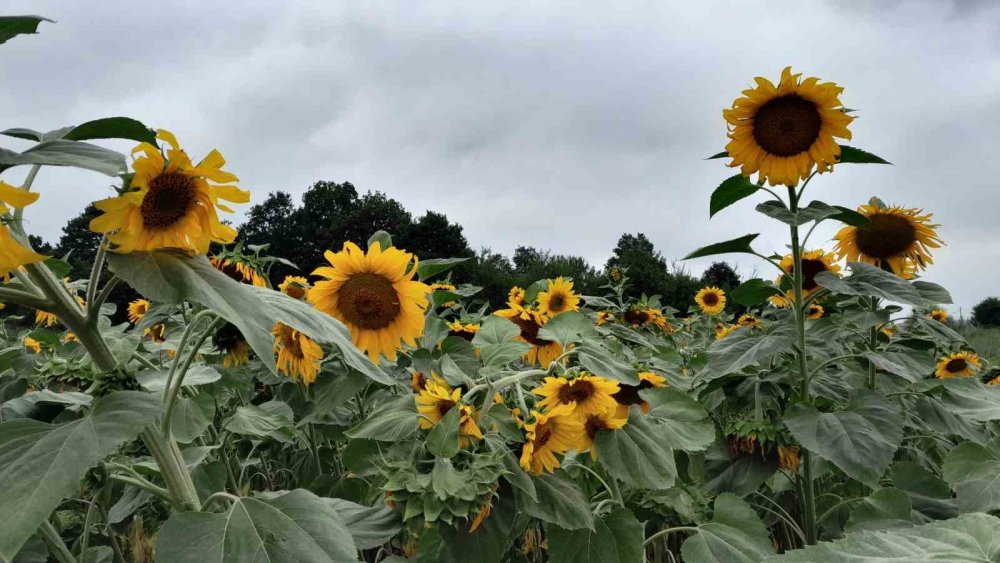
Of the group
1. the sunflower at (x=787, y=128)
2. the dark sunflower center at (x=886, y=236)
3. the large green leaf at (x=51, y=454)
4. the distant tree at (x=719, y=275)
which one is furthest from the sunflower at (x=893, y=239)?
Answer: the distant tree at (x=719, y=275)

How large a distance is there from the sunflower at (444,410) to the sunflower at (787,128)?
1437 millimetres

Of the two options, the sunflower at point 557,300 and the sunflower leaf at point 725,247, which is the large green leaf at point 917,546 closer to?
the sunflower leaf at point 725,247

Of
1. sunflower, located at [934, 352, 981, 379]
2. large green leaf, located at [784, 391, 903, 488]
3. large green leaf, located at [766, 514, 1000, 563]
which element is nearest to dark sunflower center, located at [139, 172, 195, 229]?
large green leaf, located at [766, 514, 1000, 563]

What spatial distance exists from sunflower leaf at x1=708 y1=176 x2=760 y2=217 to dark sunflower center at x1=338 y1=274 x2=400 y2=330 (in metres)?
1.05

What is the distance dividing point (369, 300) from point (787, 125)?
155 centimetres

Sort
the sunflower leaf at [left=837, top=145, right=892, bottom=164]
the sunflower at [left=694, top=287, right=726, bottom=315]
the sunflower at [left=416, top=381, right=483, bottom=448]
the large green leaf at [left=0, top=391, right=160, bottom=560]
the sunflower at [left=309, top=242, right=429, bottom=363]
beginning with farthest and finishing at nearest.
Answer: the sunflower at [left=694, top=287, right=726, bottom=315] → the sunflower leaf at [left=837, top=145, right=892, bottom=164] → the sunflower at [left=309, top=242, right=429, bottom=363] → the sunflower at [left=416, top=381, right=483, bottom=448] → the large green leaf at [left=0, top=391, right=160, bottom=560]

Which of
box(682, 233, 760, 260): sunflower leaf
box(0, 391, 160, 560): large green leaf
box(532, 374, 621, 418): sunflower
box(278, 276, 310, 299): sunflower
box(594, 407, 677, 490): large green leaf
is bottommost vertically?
box(0, 391, 160, 560): large green leaf

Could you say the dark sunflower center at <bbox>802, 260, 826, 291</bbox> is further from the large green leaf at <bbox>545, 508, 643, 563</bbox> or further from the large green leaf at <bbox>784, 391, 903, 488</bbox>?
the large green leaf at <bbox>545, 508, 643, 563</bbox>

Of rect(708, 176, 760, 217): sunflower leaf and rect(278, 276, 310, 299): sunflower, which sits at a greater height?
rect(708, 176, 760, 217): sunflower leaf

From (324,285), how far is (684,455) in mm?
1245

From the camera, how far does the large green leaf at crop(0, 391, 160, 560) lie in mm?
834

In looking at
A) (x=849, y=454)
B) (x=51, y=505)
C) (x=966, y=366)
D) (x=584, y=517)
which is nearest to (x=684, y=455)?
(x=849, y=454)

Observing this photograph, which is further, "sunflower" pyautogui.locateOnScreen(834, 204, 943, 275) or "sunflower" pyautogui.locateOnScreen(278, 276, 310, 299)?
"sunflower" pyautogui.locateOnScreen(834, 204, 943, 275)

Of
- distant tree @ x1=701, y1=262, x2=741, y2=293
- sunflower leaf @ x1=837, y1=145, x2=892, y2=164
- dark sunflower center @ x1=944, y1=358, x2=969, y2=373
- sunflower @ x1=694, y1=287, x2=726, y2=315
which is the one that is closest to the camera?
sunflower leaf @ x1=837, y1=145, x2=892, y2=164
